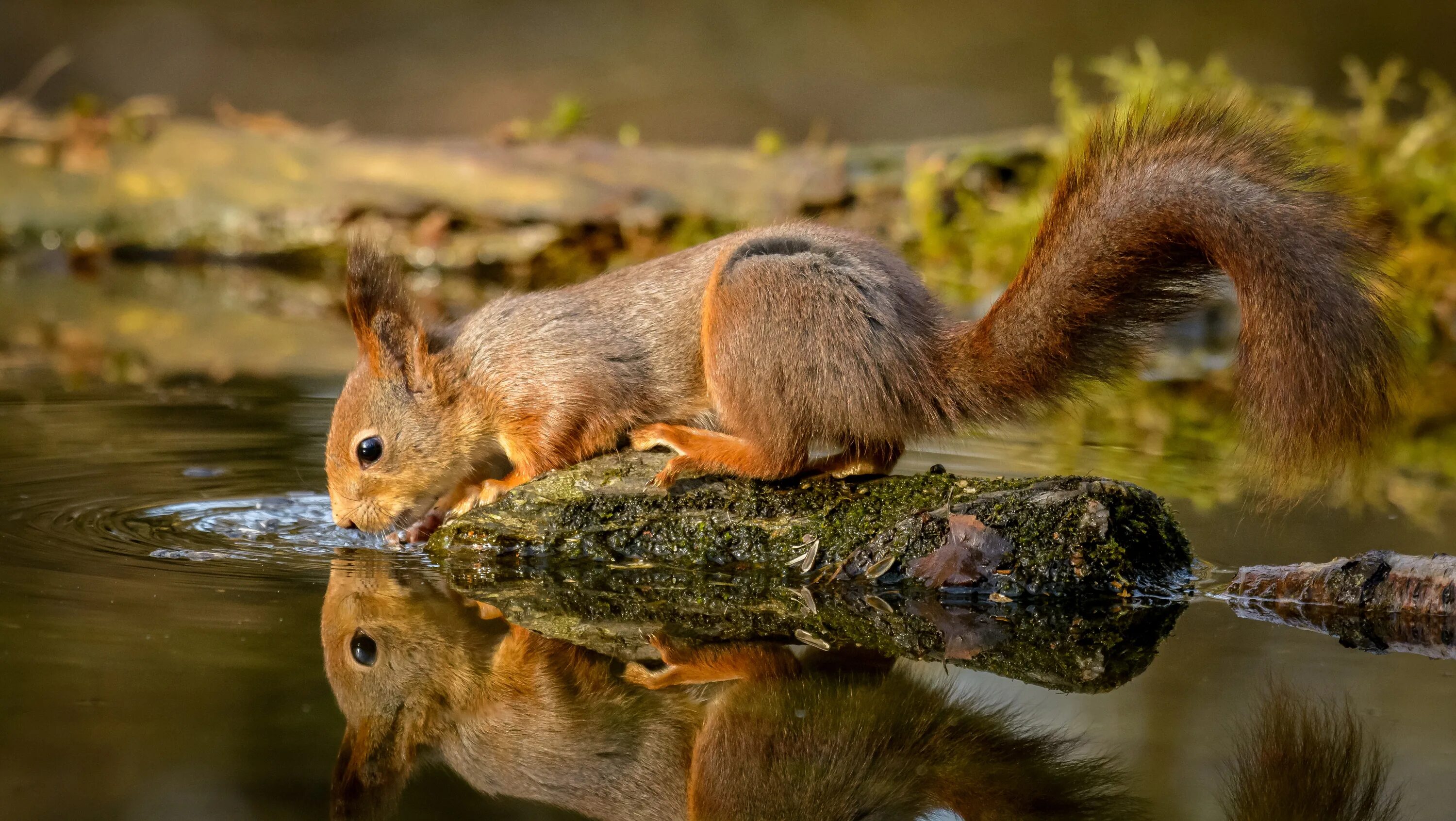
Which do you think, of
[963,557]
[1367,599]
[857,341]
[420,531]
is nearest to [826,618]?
[963,557]

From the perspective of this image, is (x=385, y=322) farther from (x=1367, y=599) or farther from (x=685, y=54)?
(x=685, y=54)

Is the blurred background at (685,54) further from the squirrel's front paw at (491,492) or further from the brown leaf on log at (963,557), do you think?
the brown leaf on log at (963,557)

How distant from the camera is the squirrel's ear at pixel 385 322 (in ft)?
14.2

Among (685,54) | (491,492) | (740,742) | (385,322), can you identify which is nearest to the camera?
(740,742)

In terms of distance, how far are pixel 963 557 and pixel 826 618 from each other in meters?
0.49

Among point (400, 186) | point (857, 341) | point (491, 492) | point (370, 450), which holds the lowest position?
point (491, 492)

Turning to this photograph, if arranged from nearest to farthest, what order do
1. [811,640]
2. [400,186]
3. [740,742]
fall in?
[740,742] < [811,640] < [400,186]

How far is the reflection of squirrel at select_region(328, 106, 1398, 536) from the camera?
3.12 m

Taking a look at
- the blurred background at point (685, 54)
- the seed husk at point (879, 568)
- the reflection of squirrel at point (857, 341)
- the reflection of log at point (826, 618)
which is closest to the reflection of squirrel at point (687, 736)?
the reflection of log at point (826, 618)

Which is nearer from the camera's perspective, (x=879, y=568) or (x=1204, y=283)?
(x=1204, y=283)

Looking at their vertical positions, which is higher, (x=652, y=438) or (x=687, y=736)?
(x=652, y=438)

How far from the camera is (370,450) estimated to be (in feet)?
14.0

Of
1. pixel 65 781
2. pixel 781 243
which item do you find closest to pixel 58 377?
pixel 781 243

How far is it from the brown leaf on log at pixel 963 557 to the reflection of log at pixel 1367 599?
2.00 feet
